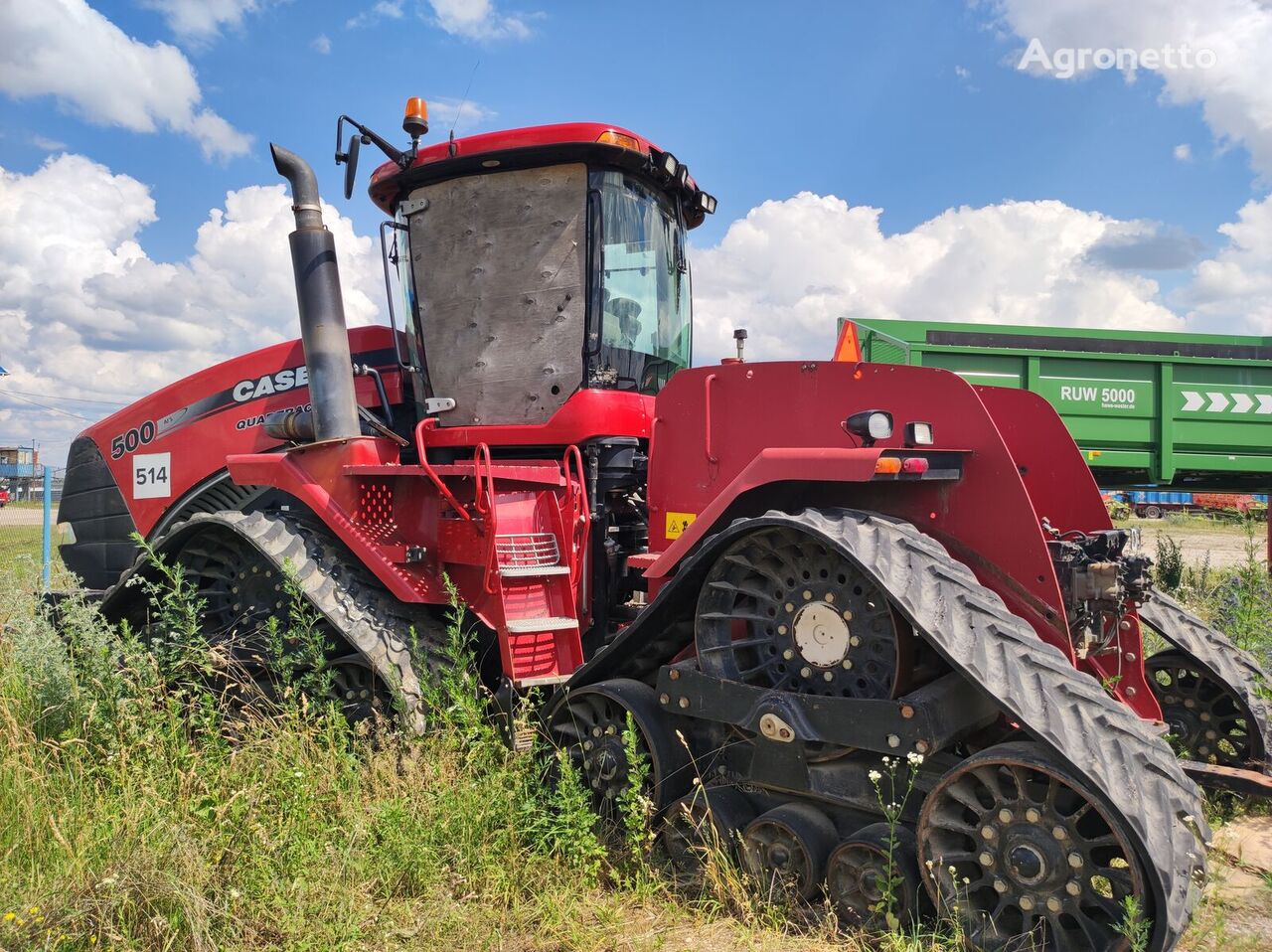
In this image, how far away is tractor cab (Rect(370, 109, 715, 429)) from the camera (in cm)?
485

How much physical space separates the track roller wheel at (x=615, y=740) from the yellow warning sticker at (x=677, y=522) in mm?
680

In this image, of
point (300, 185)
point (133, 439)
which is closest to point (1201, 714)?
point (300, 185)

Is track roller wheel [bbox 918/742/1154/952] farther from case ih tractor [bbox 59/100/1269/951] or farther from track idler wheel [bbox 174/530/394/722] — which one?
track idler wheel [bbox 174/530/394/722]

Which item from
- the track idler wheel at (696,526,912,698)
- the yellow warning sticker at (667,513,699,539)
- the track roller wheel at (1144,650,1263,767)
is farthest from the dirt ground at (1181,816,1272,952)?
the yellow warning sticker at (667,513,699,539)

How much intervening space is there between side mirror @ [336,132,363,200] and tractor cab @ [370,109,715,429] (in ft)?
1.01

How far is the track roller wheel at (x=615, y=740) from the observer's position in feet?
11.6

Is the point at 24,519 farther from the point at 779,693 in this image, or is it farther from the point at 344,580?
the point at 779,693

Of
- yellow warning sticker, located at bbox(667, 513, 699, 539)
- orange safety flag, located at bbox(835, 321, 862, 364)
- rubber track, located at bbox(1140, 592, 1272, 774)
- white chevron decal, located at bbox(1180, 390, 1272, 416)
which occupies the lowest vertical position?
rubber track, located at bbox(1140, 592, 1272, 774)

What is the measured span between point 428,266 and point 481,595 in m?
1.94

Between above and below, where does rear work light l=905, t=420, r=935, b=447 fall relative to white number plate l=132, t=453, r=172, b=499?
above

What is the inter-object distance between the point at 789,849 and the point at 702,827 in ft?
1.15

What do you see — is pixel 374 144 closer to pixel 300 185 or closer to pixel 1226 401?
pixel 300 185

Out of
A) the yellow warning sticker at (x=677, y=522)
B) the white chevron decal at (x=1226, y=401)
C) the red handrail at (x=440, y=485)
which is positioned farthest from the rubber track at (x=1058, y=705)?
the white chevron decal at (x=1226, y=401)

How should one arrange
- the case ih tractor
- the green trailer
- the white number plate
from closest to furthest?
the case ih tractor → the white number plate → the green trailer
